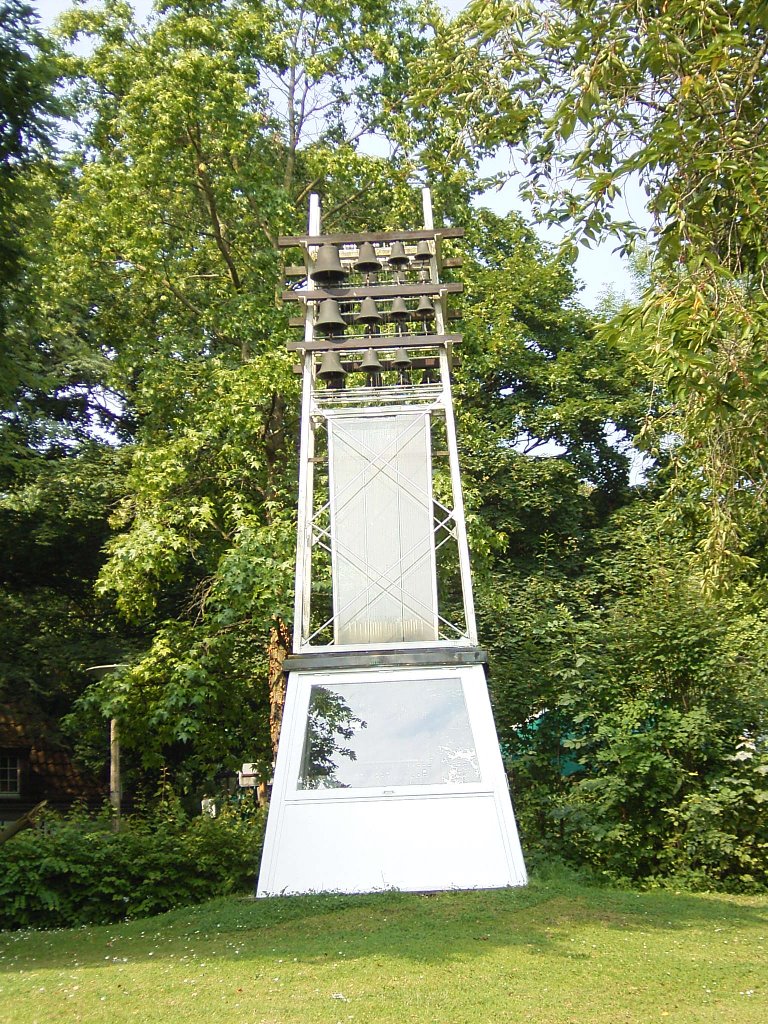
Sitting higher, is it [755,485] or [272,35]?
[272,35]

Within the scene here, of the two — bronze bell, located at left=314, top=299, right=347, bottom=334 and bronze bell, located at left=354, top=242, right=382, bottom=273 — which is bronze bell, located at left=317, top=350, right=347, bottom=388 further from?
bronze bell, located at left=354, top=242, right=382, bottom=273

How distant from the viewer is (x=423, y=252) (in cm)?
1140

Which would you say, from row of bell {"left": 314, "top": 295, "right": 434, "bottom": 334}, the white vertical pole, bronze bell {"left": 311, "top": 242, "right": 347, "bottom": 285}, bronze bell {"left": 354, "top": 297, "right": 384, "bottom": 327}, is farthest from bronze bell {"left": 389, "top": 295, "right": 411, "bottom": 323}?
the white vertical pole

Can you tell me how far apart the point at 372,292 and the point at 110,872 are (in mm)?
6126

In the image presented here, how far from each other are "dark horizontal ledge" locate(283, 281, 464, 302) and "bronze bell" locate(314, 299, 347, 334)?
0.28 ft

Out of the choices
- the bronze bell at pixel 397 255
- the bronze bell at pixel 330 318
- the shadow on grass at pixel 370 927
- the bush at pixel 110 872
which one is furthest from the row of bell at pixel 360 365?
the shadow on grass at pixel 370 927

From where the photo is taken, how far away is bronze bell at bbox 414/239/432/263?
37.4 ft

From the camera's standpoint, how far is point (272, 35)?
51.8 feet

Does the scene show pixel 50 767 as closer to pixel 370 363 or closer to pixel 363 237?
pixel 370 363

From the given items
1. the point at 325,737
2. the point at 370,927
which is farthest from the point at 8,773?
the point at 370,927

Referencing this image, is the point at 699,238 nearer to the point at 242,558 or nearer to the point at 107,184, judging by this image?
the point at 242,558

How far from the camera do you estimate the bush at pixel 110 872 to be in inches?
361

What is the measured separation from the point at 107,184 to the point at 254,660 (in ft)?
24.5

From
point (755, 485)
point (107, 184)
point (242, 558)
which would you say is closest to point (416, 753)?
point (755, 485)
